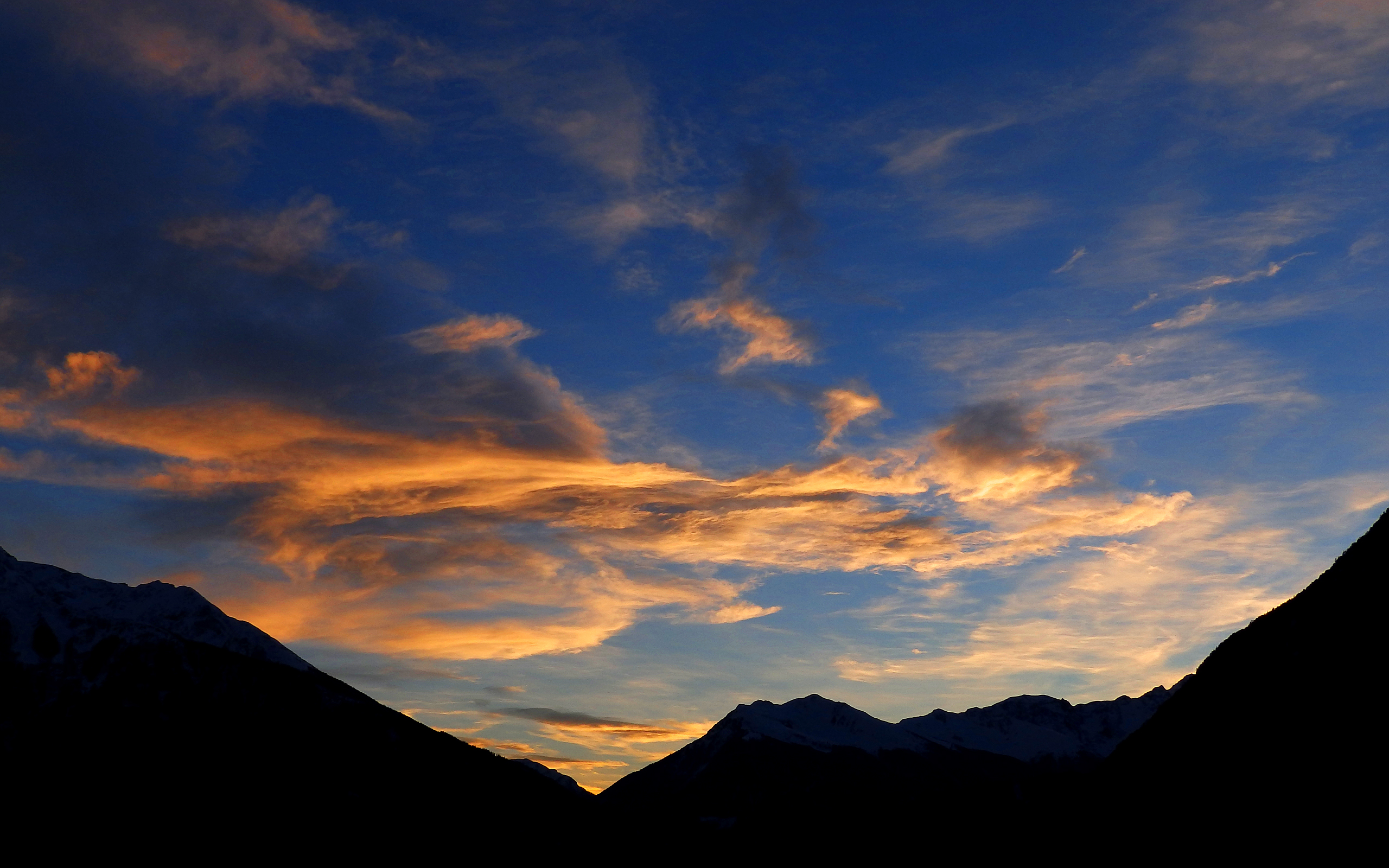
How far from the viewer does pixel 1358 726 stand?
400 ft

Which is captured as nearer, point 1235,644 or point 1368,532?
point 1368,532

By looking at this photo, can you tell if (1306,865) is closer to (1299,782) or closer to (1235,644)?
(1299,782)

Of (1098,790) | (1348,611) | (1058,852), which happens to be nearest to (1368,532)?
(1348,611)

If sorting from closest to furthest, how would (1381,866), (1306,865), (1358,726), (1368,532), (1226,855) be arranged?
1. (1381,866)
2. (1306,865)
3. (1358,726)
4. (1226,855)
5. (1368,532)

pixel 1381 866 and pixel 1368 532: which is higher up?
pixel 1368 532

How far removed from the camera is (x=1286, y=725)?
137m

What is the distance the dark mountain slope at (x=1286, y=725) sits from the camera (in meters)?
122

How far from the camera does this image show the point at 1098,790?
629ft

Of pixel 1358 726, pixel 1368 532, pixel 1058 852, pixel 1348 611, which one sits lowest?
pixel 1058 852

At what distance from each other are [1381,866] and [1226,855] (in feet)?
92.7

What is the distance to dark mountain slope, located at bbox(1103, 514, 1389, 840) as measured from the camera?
122 metres

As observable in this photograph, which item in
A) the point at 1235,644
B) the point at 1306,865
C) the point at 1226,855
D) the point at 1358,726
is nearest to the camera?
the point at 1306,865

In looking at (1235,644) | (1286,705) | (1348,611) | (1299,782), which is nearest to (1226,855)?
(1299,782)

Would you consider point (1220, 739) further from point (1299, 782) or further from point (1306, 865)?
point (1306, 865)
